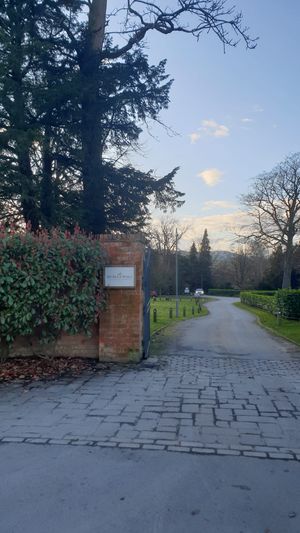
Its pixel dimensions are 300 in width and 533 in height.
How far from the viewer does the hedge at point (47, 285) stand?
21.3 ft

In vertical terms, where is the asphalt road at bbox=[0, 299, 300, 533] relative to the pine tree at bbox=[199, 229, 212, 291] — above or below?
below

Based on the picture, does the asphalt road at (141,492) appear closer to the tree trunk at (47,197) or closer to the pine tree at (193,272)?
the tree trunk at (47,197)

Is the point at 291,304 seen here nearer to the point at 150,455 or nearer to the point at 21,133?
the point at 21,133

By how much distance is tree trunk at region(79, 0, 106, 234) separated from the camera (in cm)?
1147

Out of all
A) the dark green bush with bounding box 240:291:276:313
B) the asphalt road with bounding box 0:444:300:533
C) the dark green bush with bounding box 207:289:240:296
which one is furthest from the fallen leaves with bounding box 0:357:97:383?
the dark green bush with bounding box 207:289:240:296

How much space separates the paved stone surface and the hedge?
3.24 ft

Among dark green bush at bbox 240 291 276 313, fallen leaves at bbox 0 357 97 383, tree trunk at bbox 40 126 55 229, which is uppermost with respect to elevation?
tree trunk at bbox 40 126 55 229

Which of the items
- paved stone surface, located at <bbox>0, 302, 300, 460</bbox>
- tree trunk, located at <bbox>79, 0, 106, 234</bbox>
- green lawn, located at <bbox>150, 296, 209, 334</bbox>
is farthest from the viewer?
green lawn, located at <bbox>150, 296, 209, 334</bbox>

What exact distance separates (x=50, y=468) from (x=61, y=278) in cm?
365

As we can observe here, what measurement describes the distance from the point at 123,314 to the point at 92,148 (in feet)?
20.3

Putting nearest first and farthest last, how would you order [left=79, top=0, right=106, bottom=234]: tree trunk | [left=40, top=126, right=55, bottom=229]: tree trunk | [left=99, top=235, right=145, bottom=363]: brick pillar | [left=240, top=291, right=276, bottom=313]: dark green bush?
1. [left=99, top=235, right=145, bottom=363]: brick pillar
2. [left=40, top=126, right=55, bottom=229]: tree trunk
3. [left=79, top=0, right=106, bottom=234]: tree trunk
4. [left=240, top=291, right=276, bottom=313]: dark green bush

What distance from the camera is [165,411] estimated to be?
497cm

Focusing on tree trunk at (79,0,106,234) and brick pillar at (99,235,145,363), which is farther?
tree trunk at (79,0,106,234)

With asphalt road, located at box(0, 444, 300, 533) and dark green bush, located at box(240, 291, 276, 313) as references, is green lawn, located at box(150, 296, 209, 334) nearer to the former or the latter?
dark green bush, located at box(240, 291, 276, 313)
